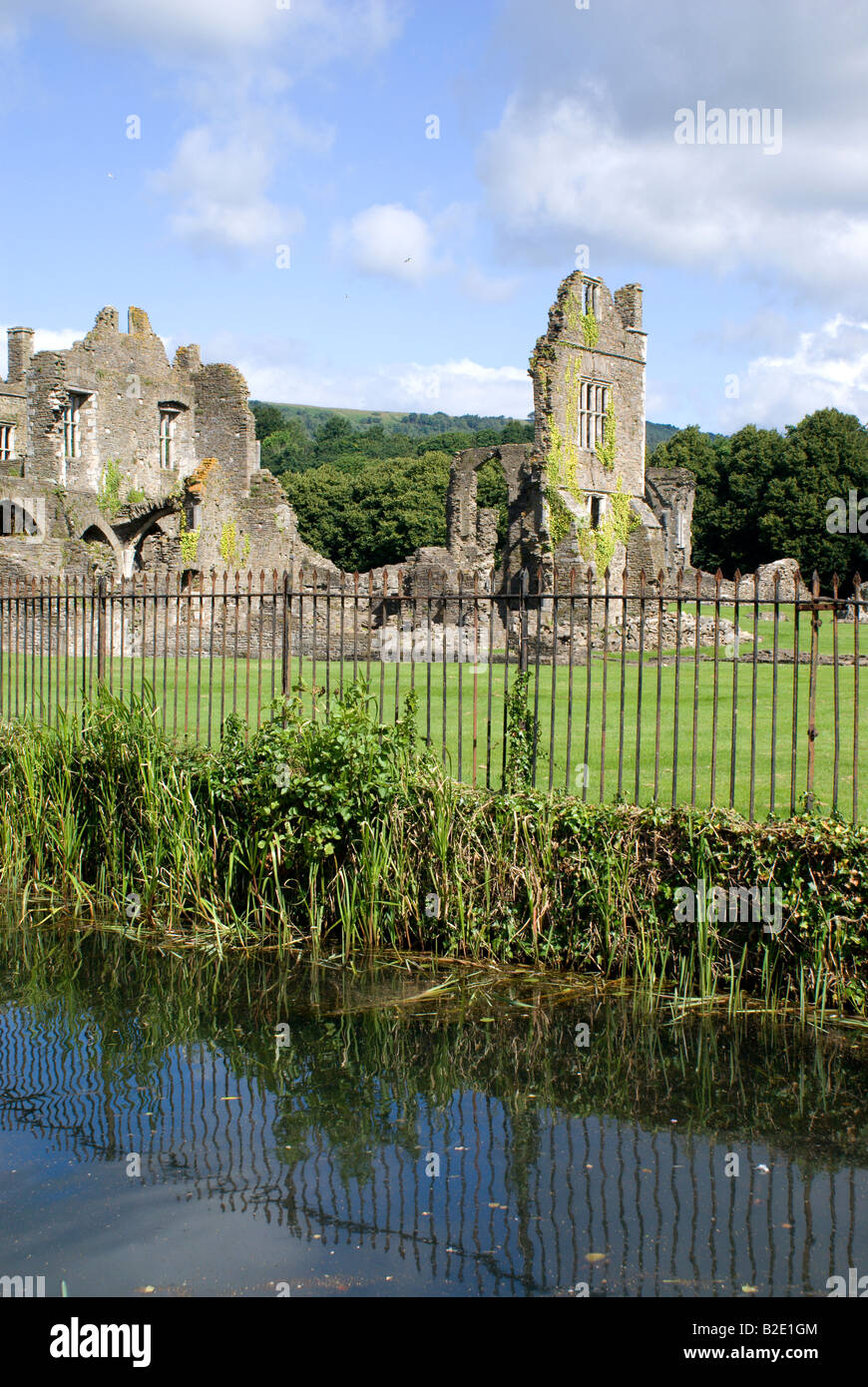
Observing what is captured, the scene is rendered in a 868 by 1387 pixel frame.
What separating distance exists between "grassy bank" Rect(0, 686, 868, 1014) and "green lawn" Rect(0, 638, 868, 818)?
0.31 meters

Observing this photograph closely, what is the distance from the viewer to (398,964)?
7.66 m

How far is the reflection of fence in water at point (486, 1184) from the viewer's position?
13.9 ft

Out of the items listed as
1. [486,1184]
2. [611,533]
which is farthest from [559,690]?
[611,533]

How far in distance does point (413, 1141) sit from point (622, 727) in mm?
3523

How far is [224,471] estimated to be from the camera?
3491 cm

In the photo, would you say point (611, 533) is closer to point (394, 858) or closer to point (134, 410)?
point (134, 410)

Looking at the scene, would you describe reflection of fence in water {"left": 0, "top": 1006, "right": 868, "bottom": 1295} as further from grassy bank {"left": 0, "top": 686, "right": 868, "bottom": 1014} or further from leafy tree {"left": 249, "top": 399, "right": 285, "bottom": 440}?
leafy tree {"left": 249, "top": 399, "right": 285, "bottom": 440}

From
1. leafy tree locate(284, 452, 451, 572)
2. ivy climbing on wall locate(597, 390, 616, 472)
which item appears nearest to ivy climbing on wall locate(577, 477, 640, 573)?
ivy climbing on wall locate(597, 390, 616, 472)

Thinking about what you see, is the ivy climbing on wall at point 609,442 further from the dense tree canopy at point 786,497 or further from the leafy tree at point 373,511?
the leafy tree at point 373,511
